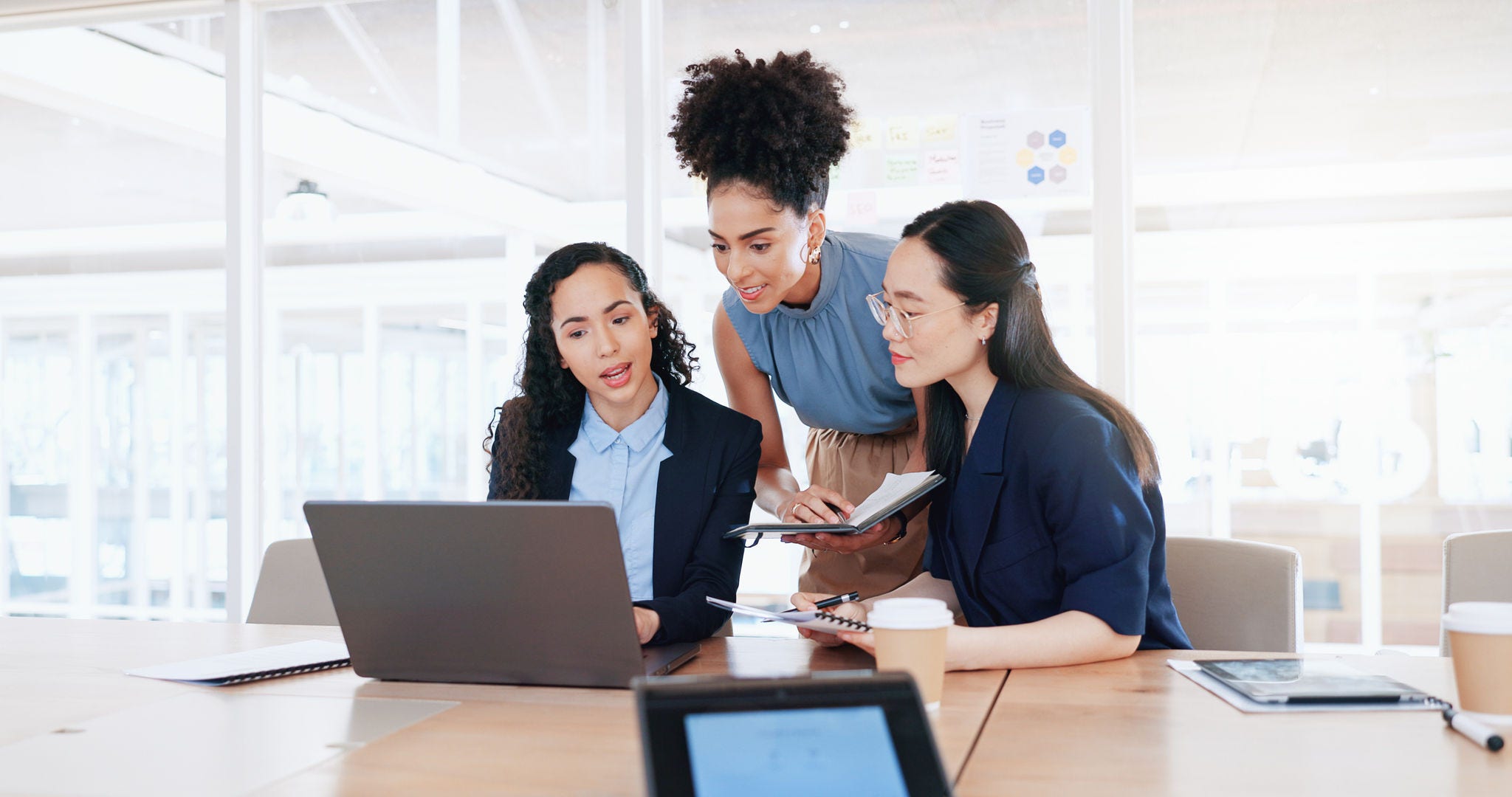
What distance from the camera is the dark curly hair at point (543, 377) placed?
6.31 ft

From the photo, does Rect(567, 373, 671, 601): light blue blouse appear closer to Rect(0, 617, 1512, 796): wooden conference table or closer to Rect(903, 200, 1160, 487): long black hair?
Rect(0, 617, 1512, 796): wooden conference table

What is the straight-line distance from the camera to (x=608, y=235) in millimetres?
3473

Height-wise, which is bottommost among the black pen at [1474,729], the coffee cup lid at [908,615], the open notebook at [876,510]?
the black pen at [1474,729]

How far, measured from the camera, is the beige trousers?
7.42 feet

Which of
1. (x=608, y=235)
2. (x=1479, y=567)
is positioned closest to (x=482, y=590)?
(x=1479, y=567)

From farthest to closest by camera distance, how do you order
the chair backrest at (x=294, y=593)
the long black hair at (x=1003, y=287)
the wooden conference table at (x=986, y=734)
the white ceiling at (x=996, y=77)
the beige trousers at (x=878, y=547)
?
1. the white ceiling at (x=996, y=77)
2. the beige trousers at (x=878, y=547)
3. the chair backrest at (x=294, y=593)
4. the long black hair at (x=1003, y=287)
5. the wooden conference table at (x=986, y=734)

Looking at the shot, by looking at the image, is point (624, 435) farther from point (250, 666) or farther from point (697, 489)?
point (250, 666)

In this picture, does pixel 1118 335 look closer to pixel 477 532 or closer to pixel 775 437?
pixel 775 437

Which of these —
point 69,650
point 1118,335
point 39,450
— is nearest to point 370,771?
point 69,650

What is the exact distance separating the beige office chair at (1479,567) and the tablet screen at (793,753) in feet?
4.28

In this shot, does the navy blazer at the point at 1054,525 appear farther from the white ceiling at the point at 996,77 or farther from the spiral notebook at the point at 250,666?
the white ceiling at the point at 996,77

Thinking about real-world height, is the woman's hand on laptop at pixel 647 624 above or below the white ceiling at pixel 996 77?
below

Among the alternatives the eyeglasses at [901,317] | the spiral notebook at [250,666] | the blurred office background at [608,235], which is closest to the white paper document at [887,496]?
the eyeglasses at [901,317]

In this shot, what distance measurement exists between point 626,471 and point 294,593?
69cm
